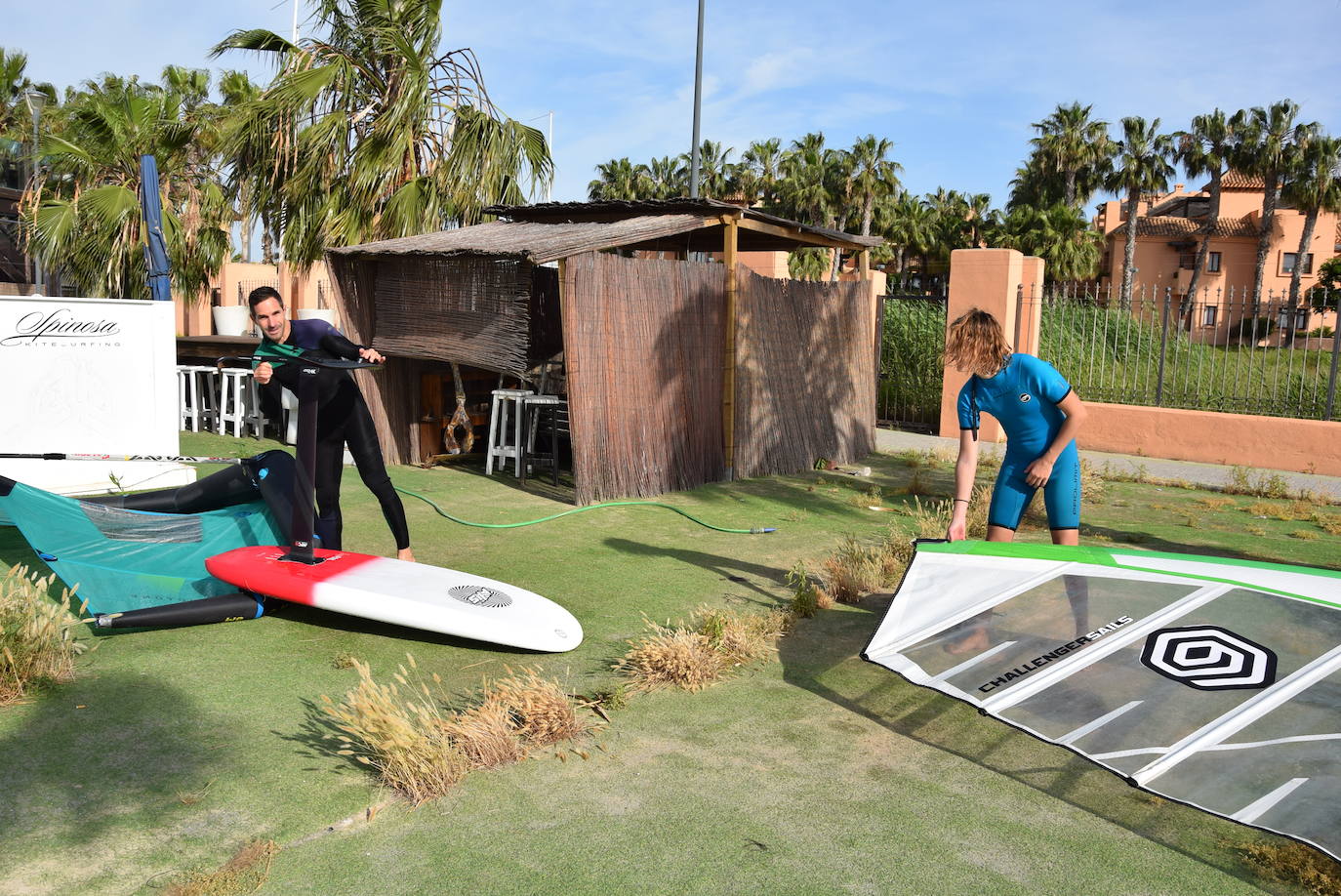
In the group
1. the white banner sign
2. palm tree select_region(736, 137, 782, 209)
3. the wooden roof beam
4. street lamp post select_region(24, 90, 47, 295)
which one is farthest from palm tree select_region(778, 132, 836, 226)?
the white banner sign

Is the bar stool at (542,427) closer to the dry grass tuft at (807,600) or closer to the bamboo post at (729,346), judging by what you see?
the bamboo post at (729,346)

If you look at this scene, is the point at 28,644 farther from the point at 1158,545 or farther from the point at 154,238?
the point at 1158,545

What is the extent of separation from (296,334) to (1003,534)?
4082 millimetres

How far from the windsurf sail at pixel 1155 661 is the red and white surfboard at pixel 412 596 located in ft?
5.89

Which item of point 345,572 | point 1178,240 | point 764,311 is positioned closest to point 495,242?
point 764,311

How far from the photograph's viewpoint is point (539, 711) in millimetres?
3990

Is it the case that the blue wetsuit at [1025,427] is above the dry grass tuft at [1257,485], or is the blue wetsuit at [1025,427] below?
above

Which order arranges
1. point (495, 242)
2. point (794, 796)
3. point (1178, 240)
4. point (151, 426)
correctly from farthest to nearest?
point (1178, 240)
point (495, 242)
point (151, 426)
point (794, 796)

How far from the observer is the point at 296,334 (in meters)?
5.93

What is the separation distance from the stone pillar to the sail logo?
9603mm

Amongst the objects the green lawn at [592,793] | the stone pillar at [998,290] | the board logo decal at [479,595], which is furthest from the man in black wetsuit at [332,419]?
the stone pillar at [998,290]

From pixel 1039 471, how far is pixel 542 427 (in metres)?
7.36

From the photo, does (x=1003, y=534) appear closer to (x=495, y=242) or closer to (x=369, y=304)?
(x=495, y=242)

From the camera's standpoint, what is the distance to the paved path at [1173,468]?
10.7 meters
